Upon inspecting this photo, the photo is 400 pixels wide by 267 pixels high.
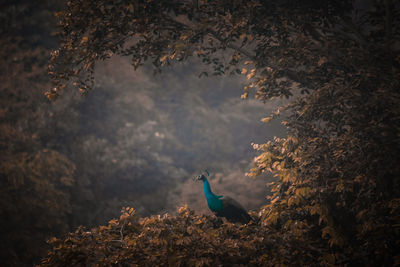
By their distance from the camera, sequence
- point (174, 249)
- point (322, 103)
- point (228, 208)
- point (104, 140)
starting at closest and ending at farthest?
1. point (174, 249)
2. point (322, 103)
3. point (228, 208)
4. point (104, 140)

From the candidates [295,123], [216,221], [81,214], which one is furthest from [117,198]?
[295,123]

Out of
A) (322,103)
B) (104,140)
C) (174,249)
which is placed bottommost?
(174,249)

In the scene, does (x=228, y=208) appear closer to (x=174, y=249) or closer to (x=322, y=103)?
(x=174, y=249)

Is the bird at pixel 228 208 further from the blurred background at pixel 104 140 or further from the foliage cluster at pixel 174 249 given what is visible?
the blurred background at pixel 104 140

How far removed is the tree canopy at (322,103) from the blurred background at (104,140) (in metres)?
4.10

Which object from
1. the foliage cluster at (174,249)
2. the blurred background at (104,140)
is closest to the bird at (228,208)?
the foliage cluster at (174,249)

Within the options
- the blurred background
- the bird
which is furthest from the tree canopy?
the blurred background

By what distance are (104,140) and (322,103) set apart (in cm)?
1477

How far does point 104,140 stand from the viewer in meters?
16.3

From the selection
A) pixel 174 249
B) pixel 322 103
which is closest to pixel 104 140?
pixel 174 249

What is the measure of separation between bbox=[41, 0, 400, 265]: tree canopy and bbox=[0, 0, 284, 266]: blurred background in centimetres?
410

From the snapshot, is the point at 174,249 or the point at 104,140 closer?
the point at 174,249

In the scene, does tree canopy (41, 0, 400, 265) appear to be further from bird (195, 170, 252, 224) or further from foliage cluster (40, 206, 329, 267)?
bird (195, 170, 252, 224)

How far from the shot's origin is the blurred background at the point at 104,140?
32.5 ft
